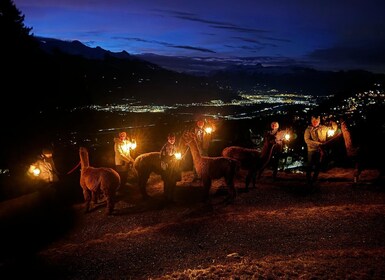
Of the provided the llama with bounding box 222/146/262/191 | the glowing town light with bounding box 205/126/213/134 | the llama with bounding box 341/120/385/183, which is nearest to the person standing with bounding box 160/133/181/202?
the llama with bounding box 222/146/262/191

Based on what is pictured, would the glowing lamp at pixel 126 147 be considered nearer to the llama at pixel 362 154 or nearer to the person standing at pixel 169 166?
the person standing at pixel 169 166

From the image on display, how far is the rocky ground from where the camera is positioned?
19.2ft

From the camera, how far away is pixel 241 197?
1009cm

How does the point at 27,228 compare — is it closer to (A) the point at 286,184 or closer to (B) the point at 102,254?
(B) the point at 102,254

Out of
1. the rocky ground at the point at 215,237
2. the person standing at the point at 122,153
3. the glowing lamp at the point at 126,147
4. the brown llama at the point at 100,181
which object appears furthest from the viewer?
the glowing lamp at the point at 126,147

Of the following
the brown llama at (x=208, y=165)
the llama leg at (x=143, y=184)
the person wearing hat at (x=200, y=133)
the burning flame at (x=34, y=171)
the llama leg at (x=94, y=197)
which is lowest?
the llama leg at (x=94, y=197)

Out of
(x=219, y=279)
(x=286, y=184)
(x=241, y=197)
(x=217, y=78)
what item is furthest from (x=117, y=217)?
(x=217, y=78)

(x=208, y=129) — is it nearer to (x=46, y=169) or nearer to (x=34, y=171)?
(x=46, y=169)

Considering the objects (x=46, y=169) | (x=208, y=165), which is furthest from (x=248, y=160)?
(x=46, y=169)

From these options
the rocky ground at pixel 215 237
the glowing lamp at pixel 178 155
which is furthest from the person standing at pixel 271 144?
the glowing lamp at pixel 178 155

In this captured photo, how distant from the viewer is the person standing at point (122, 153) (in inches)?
446

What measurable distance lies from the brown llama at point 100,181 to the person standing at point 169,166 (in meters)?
1.48

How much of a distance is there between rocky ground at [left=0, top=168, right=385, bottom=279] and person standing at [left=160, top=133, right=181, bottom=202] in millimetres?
453

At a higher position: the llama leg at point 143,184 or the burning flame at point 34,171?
the burning flame at point 34,171
